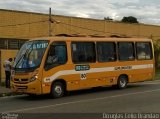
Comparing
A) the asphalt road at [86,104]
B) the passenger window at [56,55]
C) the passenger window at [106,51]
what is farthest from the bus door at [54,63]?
the passenger window at [106,51]

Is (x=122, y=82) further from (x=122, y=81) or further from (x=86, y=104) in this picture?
(x=86, y=104)

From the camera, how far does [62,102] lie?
53.3ft

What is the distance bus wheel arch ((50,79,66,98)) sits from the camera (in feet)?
58.1

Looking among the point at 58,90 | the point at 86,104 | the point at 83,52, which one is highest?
the point at 83,52

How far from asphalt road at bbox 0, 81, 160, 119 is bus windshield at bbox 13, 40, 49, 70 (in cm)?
138

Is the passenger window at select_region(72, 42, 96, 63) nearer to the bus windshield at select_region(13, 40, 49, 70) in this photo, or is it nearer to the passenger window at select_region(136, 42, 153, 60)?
the bus windshield at select_region(13, 40, 49, 70)

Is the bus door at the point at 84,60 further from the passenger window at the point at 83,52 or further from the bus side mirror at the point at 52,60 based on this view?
the bus side mirror at the point at 52,60

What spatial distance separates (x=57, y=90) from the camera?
17859mm

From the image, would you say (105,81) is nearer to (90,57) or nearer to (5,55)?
(90,57)

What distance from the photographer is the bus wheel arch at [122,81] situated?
21391mm

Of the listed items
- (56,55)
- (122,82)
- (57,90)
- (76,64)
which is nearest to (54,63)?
(56,55)

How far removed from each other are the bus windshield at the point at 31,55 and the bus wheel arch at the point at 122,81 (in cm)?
524

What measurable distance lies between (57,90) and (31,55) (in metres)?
1.78

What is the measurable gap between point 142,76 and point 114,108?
356 inches
